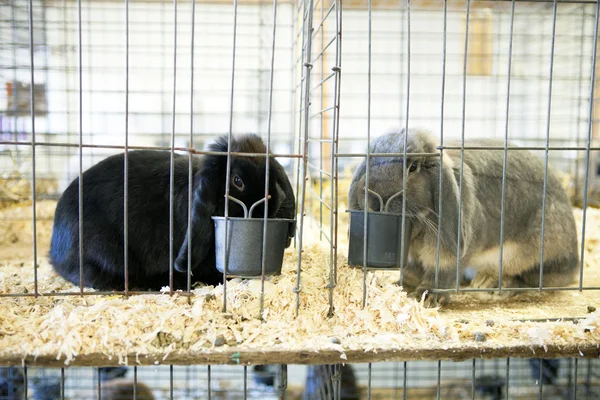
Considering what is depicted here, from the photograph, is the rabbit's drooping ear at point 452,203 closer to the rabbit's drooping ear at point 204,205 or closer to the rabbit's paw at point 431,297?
the rabbit's paw at point 431,297

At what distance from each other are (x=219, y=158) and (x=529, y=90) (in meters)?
6.00

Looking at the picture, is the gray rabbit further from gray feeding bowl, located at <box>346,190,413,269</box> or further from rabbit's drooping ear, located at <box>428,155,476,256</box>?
gray feeding bowl, located at <box>346,190,413,269</box>

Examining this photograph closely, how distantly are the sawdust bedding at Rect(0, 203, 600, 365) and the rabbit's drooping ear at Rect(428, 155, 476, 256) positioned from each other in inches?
13.9

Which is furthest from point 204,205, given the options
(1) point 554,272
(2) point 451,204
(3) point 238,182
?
(1) point 554,272

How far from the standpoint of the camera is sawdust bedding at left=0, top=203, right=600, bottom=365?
1.94m

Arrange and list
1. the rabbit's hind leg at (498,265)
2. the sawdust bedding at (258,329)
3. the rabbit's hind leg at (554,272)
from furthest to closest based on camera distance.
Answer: the rabbit's hind leg at (554,272) < the rabbit's hind leg at (498,265) < the sawdust bedding at (258,329)

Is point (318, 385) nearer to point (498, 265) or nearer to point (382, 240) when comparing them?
point (498, 265)

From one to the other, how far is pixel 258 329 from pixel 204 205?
2.06 feet

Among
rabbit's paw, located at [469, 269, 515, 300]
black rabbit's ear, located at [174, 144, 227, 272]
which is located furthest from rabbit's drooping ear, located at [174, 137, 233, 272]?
rabbit's paw, located at [469, 269, 515, 300]

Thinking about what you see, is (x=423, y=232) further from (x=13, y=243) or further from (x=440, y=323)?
(x=13, y=243)

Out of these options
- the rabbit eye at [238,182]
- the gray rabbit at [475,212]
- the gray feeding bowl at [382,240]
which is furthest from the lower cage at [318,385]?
the rabbit eye at [238,182]

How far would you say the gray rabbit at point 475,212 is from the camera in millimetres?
2443

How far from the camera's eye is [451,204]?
240cm

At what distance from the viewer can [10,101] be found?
4875 millimetres
